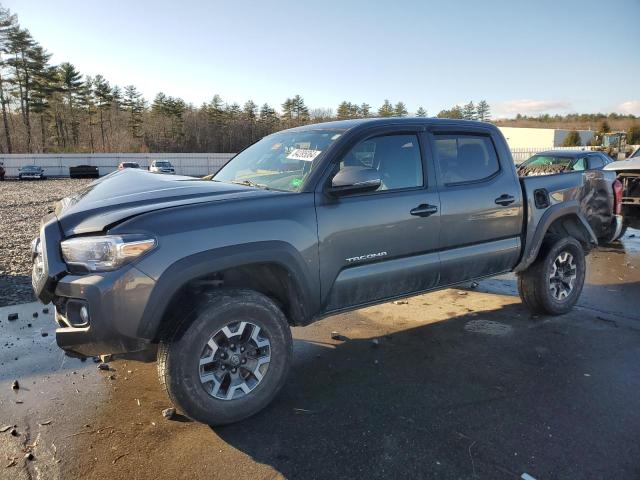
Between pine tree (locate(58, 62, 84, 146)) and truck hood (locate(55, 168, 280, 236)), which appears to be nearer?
truck hood (locate(55, 168, 280, 236))

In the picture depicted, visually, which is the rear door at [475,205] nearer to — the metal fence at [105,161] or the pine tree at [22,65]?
the metal fence at [105,161]

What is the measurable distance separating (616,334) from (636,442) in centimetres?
210

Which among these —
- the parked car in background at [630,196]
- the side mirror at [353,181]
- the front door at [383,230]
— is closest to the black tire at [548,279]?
the front door at [383,230]

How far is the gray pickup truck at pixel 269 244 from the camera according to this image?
2.76 m

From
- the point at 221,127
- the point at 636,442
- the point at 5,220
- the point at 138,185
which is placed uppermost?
the point at 221,127

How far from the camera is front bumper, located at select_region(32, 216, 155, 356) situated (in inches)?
105

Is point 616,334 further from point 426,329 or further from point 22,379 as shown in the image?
point 22,379

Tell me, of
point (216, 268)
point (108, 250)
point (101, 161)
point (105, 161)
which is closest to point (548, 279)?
point (216, 268)

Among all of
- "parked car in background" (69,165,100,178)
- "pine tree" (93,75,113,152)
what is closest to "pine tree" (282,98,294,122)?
"pine tree" (93,75,113,152)

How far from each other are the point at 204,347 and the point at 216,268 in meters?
0.51

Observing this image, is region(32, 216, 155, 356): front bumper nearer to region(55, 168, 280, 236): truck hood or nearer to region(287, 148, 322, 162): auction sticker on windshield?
region(55, 168, 280, 236): truck hood

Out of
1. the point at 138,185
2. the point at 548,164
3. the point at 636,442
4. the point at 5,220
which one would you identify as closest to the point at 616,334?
the point at 636,442

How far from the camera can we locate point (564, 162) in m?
12.7

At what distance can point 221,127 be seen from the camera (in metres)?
78.8
